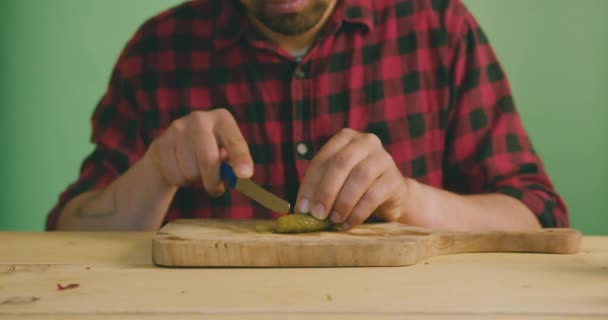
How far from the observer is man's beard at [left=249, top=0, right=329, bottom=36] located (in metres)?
1.44

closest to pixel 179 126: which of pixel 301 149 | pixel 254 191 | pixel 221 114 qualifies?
pixel 221 114

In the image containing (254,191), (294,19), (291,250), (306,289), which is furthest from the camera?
(294,19)

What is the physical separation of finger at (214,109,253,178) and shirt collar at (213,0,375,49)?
1.47 ft

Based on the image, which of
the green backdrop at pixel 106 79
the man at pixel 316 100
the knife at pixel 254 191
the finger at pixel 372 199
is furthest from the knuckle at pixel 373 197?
the green backdrop at pixel 106 79

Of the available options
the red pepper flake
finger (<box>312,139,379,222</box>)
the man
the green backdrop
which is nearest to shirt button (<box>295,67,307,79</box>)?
the man

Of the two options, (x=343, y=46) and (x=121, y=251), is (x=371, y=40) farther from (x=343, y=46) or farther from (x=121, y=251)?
(x=121, y=251)

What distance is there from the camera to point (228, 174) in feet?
3.64

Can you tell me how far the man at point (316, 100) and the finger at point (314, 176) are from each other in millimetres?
420

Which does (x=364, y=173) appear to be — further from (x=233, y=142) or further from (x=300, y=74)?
(x=300, y=74)

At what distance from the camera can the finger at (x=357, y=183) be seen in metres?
1.00

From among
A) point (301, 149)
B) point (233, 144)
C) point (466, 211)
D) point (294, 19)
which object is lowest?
point (466, 211)

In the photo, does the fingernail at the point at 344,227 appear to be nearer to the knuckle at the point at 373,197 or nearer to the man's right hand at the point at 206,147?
the knuckle at the point at 373,197

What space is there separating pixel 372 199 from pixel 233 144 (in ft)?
0.80

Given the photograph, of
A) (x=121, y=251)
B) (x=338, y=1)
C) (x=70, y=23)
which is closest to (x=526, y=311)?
(x=121, y=251)
